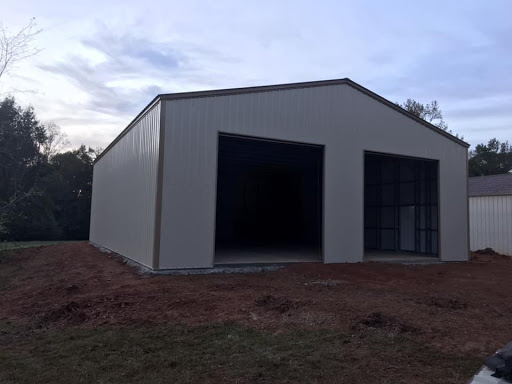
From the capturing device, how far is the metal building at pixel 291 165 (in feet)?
34.0

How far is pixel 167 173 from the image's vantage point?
33.6 feet

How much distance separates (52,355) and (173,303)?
2543 millimetres

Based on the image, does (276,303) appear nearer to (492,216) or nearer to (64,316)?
(64,316)

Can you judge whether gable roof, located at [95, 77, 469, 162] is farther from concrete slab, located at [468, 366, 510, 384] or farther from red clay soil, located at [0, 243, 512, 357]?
concrete slab, located at [468, 366, 510, 384]

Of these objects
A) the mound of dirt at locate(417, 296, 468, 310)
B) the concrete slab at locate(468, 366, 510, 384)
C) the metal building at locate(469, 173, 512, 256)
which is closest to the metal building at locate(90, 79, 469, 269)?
the mound of dirt at locate(417, 296, 468, 310)

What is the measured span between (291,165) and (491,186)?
10604mm

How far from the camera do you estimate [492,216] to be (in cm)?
2112

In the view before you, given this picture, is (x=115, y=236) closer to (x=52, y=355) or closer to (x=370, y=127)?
(x=370, y=127)

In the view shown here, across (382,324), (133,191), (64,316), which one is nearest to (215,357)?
(382,324)

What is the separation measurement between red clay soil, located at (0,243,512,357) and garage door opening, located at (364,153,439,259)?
5.09m

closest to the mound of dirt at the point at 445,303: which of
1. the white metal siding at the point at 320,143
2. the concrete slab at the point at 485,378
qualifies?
the concrete slab at the point at 485,378

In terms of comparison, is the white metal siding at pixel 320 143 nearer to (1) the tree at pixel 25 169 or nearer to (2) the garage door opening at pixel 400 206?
(2) the garage door opening at pixel 400 206

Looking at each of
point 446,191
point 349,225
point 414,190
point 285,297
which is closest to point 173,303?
point 285,297

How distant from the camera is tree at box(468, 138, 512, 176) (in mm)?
47281
